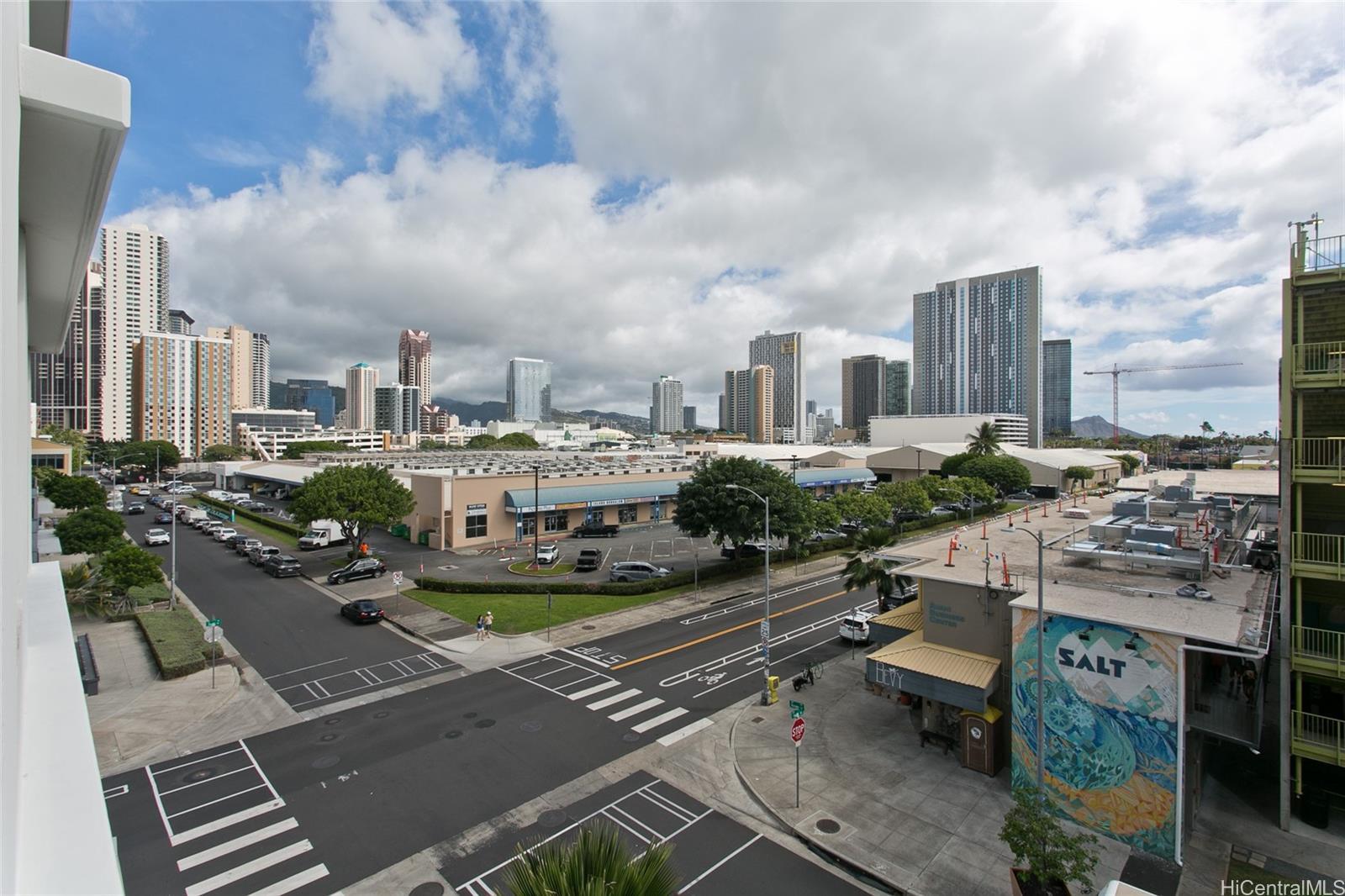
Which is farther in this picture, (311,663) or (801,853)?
(311,663)

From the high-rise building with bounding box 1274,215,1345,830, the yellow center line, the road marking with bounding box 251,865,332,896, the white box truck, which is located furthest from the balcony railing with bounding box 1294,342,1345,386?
the white box truck

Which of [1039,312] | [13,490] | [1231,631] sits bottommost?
[1231,631]

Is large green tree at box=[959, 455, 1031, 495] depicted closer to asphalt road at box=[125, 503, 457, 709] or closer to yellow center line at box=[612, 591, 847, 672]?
yellow center line at box=[612, 591, 847, 672]

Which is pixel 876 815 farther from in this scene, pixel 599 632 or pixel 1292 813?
pixel 599 632

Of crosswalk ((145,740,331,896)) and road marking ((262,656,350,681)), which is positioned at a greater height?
road marking ((262,656,350,681))

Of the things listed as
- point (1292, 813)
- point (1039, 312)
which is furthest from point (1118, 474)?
point (1292, 813)

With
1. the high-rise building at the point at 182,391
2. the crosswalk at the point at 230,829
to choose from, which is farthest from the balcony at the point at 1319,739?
the high-rise building at the point at 182,391
